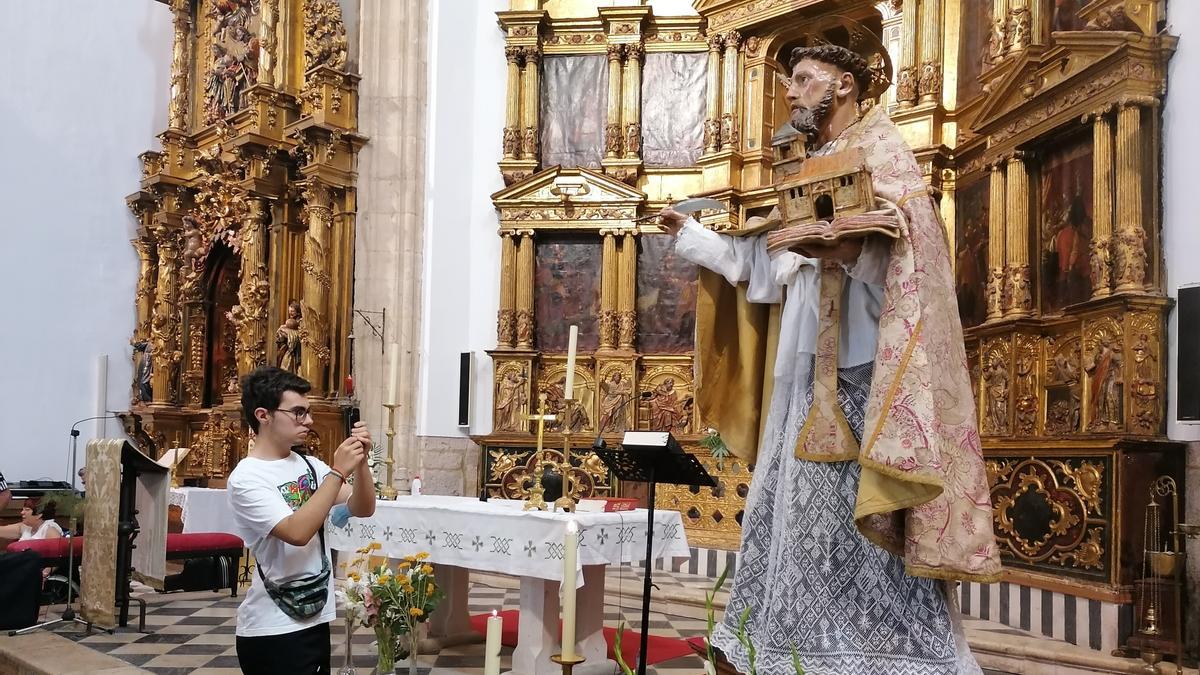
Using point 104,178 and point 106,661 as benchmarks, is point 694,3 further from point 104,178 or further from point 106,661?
point 104,178

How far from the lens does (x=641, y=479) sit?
15.1 feet

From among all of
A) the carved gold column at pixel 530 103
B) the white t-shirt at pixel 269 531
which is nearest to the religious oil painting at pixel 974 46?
the carved gold column at pixel 530 103

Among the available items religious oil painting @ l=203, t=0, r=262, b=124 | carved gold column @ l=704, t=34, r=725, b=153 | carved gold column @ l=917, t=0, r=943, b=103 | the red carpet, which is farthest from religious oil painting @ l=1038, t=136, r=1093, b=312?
religious oil painting @ l=203, t=0, r=262, b=124

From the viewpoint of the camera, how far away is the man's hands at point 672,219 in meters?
2.95

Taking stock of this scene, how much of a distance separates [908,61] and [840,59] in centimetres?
A: 768

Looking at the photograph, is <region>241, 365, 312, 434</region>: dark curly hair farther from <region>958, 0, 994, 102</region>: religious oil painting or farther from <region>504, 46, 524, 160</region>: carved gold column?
<region>504, 46, 524, 160</region>: carved gold column

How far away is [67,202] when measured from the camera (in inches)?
651

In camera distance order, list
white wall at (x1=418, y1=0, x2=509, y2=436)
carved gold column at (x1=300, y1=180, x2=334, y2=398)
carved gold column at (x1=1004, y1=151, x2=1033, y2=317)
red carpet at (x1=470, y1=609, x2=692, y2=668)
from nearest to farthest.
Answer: red carpet at (x1=470, y1=609, x2=692, y2=668), carved gold column at (x1=1004, y1=151, x2=1033, y2=317), white wall at (x1=418, y1=0, x2=509, y2=436), carved gold column at (x1=300, y1=180, x2=334, y2=398)

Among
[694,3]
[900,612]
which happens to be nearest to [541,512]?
[900,612]

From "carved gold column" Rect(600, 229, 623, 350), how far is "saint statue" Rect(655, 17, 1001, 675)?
8756 millimetres

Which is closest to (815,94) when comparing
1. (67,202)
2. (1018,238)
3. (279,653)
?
Result: (279,653)

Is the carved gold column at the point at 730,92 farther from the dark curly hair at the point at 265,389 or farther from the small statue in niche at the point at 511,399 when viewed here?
the dark curly hair at the point at 265,389

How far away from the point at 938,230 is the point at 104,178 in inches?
685

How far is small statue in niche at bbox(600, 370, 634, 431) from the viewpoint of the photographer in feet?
38.0
